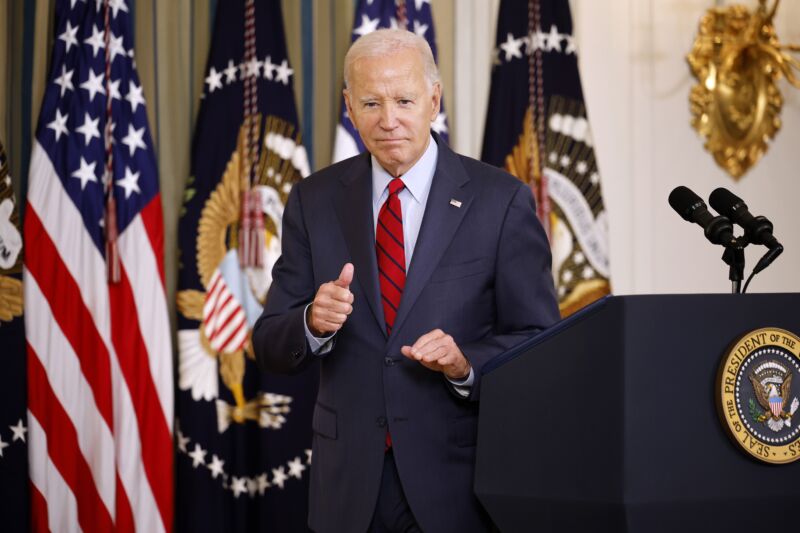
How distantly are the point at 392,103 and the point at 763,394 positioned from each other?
962 millimetres

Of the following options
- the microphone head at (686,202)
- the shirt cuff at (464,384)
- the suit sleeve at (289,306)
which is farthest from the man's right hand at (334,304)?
the microphone head at (686,202)

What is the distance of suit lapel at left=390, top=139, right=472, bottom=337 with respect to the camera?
1.99 metres

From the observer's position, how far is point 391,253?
81.6 inches

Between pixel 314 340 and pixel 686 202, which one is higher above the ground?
pixel 686 202

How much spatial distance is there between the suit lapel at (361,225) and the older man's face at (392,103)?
0.10 meters

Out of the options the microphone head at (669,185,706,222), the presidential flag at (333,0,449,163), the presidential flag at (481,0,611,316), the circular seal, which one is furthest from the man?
the presidential flag at (481,0,611,316)

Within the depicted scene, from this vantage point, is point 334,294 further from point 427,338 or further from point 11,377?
point 11,377

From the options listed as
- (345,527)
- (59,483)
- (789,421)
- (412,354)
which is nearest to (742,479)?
(789,421)

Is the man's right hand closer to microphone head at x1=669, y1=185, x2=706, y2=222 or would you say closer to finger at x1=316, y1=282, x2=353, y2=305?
finger at x1=316, y1=282, x2=353, y2=305

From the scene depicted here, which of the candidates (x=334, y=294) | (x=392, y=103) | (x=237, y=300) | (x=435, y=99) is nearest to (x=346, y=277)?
(x=334, y=294)

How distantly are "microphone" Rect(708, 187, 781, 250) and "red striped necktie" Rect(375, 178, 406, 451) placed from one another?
0.65m

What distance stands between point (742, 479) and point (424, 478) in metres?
0.64

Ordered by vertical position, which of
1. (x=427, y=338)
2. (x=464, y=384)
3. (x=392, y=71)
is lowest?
(x=464, y=384)

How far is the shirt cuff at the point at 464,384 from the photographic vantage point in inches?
74.9
